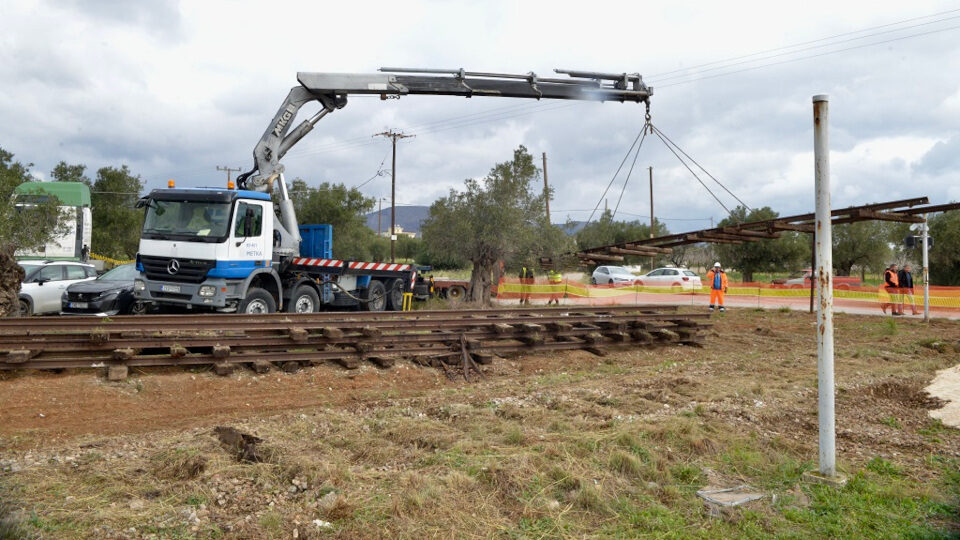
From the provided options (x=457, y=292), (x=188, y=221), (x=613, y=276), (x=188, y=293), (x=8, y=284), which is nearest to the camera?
(x=8, y=284)

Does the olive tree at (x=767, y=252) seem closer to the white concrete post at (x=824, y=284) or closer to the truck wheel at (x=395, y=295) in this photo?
the truck wheel at (x=395, y=295)

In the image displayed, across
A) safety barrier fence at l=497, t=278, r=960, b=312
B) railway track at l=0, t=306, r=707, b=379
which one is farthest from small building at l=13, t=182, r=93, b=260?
railway track at l=0, t=306, r=707, b=379

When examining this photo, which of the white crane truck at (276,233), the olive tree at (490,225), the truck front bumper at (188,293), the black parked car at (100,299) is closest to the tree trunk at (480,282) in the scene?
the olive tree at (490,225)

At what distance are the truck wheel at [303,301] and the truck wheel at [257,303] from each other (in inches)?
49.9

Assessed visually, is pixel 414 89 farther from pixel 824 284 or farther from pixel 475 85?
pixel 824 284

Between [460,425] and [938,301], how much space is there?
23.4 metres

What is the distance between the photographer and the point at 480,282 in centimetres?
2581

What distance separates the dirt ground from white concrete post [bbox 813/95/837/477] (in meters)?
0.43

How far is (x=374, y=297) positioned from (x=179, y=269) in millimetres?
6194

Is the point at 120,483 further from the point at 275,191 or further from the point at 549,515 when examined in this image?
the point at 275,191

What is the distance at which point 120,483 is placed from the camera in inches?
193

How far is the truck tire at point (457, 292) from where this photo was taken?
26.0 meters

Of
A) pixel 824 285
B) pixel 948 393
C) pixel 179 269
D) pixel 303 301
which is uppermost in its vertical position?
pixel 179 269

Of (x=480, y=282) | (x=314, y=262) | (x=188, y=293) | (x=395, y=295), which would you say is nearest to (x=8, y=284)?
(x=188, y=293)
